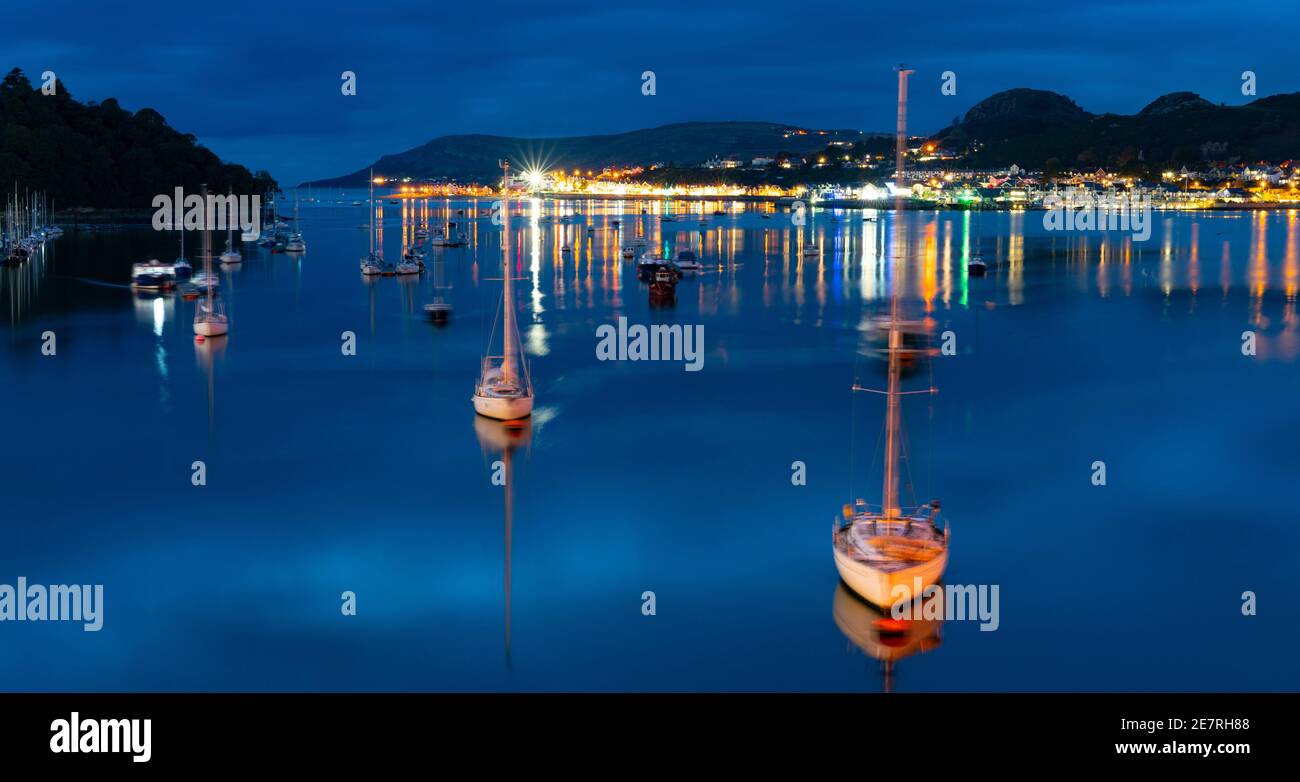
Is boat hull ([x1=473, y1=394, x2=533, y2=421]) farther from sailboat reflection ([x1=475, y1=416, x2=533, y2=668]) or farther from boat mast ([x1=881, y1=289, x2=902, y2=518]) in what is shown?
boat mast ([x1=881, y1=289, x2=902, y2=518])

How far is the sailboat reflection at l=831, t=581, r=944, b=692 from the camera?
1585cm

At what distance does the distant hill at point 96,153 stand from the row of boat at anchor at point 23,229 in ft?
8.55

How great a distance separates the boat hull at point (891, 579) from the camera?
15906mm

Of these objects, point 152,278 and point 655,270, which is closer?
point 655,270

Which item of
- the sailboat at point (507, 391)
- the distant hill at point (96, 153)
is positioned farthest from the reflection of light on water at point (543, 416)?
the distant hill at point (96, 153)

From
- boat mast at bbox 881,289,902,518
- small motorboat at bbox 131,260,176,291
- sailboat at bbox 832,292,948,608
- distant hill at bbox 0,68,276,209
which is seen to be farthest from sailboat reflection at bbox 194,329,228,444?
distant hill at bbox 0,68,276,209

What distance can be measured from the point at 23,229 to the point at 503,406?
75.1 m

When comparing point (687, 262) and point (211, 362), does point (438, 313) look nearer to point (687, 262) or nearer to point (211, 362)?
point (211, 362)

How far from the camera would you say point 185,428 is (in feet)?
97.6

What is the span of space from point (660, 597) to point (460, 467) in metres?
7.87

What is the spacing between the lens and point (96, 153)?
385 ft

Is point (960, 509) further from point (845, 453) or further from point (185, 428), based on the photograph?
point (185, 428)

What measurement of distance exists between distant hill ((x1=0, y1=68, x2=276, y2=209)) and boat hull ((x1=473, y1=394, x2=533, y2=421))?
85.5 metres

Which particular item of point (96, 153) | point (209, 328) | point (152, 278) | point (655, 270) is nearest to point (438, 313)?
point (209, 328)
